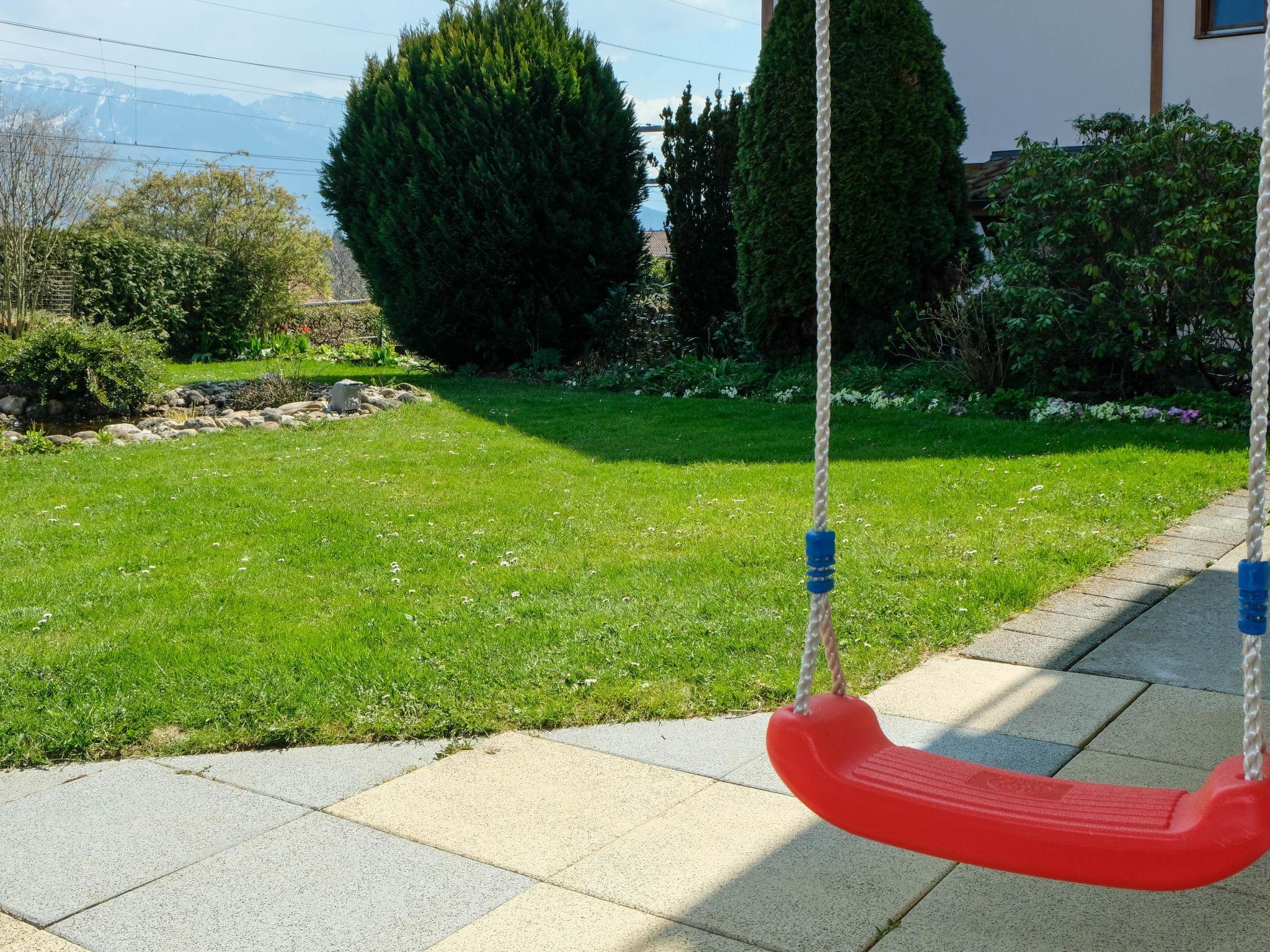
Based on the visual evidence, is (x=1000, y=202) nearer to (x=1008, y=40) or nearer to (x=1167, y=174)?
(x=1167, y=174)

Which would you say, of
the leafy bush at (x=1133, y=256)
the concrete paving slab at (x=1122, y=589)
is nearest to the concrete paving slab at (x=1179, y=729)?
the concrete paving slab at (x=1122, y=589)

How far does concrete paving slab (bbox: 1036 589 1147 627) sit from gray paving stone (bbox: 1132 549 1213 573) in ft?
2.04

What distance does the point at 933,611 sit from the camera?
4.22 m

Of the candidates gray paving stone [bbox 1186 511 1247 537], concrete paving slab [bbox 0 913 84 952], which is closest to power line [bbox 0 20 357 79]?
gray paving stone [bbox 1186 511 1247 537]

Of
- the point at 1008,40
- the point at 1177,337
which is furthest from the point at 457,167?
the point at 1177,337

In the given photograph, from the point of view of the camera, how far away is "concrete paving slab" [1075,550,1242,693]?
3.51m

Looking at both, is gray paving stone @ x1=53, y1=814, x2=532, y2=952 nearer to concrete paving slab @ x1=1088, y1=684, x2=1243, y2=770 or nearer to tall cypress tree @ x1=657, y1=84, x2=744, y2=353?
concrete paving slab @ x1=1088, y1=684, x2=1243, y2=770

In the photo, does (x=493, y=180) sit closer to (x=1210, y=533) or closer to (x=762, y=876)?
(x=1210, y=533)

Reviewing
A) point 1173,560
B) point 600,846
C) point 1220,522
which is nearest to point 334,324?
point 1220,522

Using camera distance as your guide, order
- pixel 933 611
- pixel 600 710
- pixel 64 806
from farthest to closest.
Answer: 1. pixel 933 611
2. pixel 600 710
3. pixel 64 806

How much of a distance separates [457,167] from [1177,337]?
325 inches

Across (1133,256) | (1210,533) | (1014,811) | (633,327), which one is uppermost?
(1133,256)

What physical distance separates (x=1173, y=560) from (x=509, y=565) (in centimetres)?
302

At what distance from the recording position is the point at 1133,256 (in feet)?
29.7
